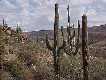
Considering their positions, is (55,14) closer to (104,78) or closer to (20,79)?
(20,79)

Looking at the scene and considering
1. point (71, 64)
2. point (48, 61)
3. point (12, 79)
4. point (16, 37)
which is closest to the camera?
point (12, 79)

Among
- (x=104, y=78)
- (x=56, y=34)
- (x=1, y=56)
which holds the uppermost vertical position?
(x=56, y=34)

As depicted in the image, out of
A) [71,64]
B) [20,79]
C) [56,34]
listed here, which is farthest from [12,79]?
[71,64]

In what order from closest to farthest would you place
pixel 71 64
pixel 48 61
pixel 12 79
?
pixel 12 79 < pixel 71 64 < pixel 48 61

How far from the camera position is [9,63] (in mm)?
24281

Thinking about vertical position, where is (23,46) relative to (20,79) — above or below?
above

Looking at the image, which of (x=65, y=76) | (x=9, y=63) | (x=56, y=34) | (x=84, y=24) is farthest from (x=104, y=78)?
(x=84, y=24)

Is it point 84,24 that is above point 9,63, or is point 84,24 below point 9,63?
above

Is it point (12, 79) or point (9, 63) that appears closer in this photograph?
point (12, 79)

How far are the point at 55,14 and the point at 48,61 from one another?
25.4 feet

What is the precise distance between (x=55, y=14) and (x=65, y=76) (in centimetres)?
511

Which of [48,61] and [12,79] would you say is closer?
[12,79]

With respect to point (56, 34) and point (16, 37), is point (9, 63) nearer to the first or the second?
point (56, 34)

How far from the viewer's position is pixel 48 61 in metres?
28.9
